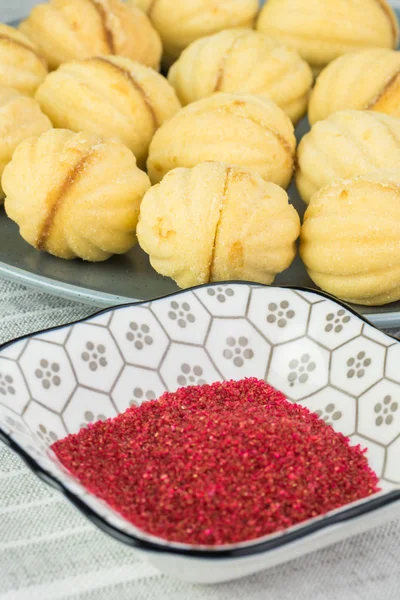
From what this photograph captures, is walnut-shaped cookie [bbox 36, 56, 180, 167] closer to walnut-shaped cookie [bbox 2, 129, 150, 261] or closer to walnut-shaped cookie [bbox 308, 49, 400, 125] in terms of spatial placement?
walnut-shaped cookie [bbox 2, 129, 150, 261]

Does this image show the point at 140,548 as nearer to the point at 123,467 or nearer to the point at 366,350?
the point at 123,467

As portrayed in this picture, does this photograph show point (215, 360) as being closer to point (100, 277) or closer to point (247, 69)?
point (100, 277)

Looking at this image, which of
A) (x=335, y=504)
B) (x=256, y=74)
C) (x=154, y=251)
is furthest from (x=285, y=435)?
(x=256, y=74)

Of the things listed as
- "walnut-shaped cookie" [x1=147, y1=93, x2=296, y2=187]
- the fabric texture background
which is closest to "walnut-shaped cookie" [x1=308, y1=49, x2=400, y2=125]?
"walnut-shaped cookie" [x1=147, y1=93, x2=296, y2=187]

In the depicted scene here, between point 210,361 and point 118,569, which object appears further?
point 210,361

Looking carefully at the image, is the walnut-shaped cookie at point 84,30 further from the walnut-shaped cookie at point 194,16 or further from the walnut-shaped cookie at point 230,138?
the walnut-shaped cookie at point 230,138

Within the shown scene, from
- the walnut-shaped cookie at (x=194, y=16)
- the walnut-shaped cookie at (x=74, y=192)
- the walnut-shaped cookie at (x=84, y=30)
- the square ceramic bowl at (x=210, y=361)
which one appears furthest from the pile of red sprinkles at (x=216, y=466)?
the walnut-shaped cookie at (x=194, y=16)

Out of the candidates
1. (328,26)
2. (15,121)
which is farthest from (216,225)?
(328,26)
